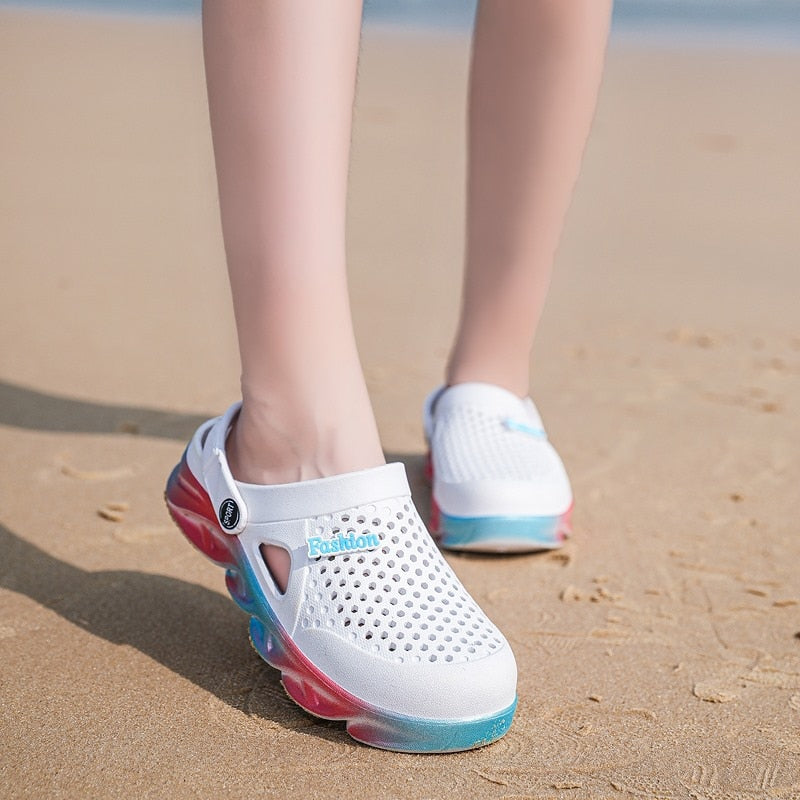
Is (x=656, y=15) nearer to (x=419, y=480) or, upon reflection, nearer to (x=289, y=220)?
(x=419, y=480)

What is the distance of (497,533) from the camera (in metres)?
1.39

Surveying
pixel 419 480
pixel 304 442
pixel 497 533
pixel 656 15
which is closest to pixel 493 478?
pixel 497 533

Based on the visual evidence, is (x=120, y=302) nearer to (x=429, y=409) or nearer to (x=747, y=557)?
(x=429, y=409)

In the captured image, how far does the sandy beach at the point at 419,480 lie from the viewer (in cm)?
96

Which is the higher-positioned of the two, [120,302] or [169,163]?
[120,302]

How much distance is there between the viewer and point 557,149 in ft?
4.95

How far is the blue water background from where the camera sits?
10.3 m

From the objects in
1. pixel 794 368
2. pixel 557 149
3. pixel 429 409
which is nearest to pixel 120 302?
pixel 429 409

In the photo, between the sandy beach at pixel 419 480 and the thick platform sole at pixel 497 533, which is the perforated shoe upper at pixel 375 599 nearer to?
the sandy beach at pixel 419 480

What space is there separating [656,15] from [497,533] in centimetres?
1133

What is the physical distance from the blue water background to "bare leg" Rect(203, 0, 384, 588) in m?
9.46

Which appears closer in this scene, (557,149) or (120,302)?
(557,149)

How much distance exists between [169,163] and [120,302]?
1.59m

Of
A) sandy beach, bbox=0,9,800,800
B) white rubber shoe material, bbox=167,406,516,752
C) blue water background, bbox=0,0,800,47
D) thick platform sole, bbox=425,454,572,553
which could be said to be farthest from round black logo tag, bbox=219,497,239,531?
blue water background, bbox=0,0,800,47
